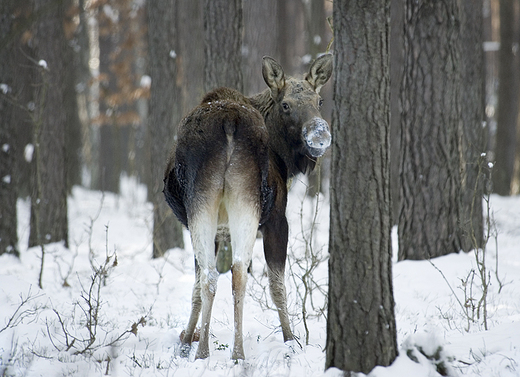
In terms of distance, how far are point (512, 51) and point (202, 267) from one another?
53.0 ft

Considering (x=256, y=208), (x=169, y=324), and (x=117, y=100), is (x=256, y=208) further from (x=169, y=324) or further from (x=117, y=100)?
(x=117, y=100)

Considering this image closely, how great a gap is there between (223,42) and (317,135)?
386 centimetres

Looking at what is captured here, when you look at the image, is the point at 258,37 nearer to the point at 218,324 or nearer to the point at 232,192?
the point at 218,324

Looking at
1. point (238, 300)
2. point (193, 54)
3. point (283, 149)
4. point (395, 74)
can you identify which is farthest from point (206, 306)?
point (193, 54)

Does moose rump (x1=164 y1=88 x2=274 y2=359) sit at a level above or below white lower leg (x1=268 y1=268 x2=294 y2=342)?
above

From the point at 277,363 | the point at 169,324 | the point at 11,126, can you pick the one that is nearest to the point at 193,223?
the point at 277,363

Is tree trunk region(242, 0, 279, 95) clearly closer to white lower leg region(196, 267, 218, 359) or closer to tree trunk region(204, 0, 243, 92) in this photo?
tree trunk region(204, 0, 243, 92)

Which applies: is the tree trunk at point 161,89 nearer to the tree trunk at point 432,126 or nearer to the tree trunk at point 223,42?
the tree trunk at point 223,42

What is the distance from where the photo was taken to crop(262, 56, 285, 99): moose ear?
5719 millimetres

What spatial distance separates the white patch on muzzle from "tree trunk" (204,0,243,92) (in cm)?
339

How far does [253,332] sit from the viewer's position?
5543mm

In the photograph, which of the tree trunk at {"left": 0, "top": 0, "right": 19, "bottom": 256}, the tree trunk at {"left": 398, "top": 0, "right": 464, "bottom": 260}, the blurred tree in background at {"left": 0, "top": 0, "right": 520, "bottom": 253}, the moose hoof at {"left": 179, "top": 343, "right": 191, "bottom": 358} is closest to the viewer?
the moose hoof at {"left": 179, "top": 343, "right": 191, "bottom": 358}

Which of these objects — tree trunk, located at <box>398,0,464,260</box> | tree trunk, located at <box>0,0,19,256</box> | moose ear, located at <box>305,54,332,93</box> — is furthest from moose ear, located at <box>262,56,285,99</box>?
tree trunk, located at <box>0,0,19,256</box>

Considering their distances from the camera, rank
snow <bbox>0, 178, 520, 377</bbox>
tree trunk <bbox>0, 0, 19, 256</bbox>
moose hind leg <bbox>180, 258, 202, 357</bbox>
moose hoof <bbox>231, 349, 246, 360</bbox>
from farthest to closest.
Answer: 1. tree trunk <bbox>0, 0, 19, 256</bbox>
2. moose hind leg <bbox>180, 258, 202, 357</bbox>
3. moose hoof <bbox>231, 349, 246, 360</bbox>
4. snow <bbox>0, 178, 520, 377</bbox>
